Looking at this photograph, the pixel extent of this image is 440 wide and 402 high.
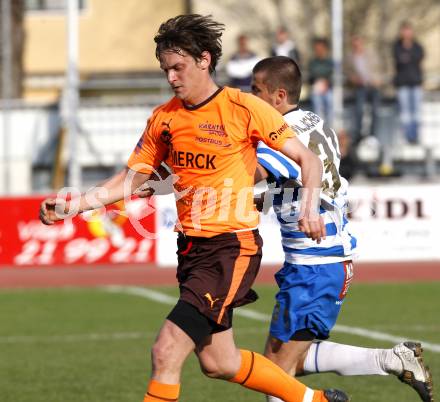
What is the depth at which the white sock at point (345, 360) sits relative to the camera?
23.2 ft

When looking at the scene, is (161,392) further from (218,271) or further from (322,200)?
(322,200)

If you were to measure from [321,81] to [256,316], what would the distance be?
296 inches

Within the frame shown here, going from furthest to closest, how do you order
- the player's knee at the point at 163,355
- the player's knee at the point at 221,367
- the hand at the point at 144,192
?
the hand at the point at 144,192 → the player's knee at the point at 221,367 → the player's knee at the point at 163,355

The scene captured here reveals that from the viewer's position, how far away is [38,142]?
68.3 ft

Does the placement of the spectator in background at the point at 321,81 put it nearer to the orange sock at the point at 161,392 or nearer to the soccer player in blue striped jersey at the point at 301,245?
the soccer player in blue striped jersey at the point at 301,245

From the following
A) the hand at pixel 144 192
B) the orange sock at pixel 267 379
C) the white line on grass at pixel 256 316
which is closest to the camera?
the orange sock at pixel 267 379

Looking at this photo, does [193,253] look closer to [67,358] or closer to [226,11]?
[67,358]

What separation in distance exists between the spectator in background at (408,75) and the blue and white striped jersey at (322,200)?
13.0m

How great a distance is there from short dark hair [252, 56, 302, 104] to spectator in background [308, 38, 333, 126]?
12.6 m

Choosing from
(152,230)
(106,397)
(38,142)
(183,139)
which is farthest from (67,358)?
(38,142)

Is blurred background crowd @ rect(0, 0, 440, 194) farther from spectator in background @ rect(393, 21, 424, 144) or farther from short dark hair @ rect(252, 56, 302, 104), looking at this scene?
short dark hair @ rect(252, 56, 302, 104)

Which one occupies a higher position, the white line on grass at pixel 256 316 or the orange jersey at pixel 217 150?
the orange jersey at pixel 217 150

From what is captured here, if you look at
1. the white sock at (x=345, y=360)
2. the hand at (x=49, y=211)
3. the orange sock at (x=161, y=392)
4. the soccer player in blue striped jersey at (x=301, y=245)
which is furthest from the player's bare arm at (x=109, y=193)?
the white sock at (x=345, y=360)

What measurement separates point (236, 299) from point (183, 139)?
836mm
